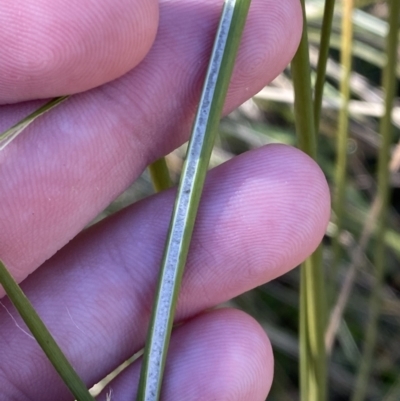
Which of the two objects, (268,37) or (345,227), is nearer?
(268,37)

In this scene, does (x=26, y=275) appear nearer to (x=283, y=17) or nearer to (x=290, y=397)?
(x=283, y=17)

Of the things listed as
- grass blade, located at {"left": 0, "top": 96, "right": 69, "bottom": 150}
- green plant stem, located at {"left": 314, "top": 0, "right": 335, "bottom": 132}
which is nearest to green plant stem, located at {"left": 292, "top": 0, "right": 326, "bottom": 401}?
green plant stem, located at {"left": 314, "top": 0, "right": 335, "bottom": 132}

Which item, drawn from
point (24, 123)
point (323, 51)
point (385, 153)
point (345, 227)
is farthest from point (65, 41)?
point (345, 227)

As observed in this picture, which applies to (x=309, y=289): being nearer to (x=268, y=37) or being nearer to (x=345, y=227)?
(x=268, y=37)

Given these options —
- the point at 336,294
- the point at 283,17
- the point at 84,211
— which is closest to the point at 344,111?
the point at 283,17

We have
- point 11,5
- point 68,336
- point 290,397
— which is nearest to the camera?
point 11,5

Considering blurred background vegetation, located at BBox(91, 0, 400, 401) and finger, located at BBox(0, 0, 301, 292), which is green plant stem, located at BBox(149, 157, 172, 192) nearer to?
finger, located at BBox(0, 0, 301, 292)
